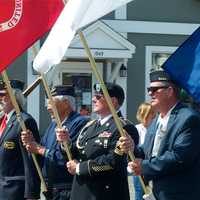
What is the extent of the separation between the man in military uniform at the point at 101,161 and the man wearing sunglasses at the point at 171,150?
0.49 m

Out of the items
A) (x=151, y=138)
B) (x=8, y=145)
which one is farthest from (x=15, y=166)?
(x=151, y=138)

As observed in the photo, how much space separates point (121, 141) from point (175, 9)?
Result: 1156 centimetres

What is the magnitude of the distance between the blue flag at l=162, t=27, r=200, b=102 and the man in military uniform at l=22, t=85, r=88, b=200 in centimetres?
150

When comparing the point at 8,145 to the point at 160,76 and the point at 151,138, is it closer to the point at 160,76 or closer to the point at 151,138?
the point at 151,138

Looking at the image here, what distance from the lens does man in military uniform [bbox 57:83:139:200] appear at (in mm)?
5211

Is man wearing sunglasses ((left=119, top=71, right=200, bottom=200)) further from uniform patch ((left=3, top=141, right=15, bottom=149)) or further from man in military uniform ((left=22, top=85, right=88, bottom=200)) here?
uniform patch ((left=3, top=141, right=15, bottom=149))

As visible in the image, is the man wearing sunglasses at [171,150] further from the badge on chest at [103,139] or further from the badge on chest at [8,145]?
the badge on chest at [8,145]

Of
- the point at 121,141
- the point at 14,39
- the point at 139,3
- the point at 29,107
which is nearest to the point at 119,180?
the point at 121,141

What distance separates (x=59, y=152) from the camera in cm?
583

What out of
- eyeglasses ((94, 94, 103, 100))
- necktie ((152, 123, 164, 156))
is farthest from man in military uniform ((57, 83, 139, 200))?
necktie ((152, 123, 164, 156))

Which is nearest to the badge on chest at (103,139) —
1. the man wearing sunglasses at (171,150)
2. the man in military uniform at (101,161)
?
the man in military uniform at (101,161)

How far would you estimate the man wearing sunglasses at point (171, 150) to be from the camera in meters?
4.51

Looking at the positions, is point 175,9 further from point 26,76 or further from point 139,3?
point 26,76

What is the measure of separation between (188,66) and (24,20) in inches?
52.5
